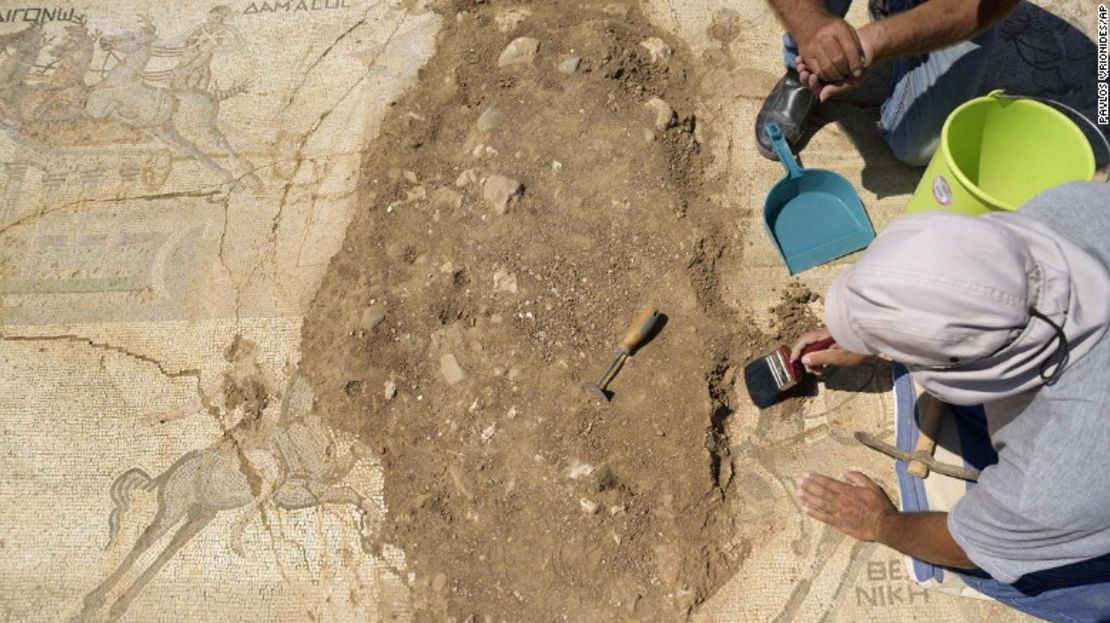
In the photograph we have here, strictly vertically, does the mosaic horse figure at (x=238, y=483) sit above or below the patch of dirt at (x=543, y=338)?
below

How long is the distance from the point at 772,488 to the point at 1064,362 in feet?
3.28

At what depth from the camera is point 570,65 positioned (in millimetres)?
2678

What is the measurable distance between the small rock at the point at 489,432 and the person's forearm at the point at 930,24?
1.53 meters

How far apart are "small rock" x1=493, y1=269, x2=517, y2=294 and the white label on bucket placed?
132 cm

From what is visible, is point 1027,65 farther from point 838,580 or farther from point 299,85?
point 299,85

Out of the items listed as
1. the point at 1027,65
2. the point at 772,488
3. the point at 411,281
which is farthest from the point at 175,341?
the point at 1027,65

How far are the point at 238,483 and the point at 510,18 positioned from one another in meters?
2.03

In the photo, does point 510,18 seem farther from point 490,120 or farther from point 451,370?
point 451,370

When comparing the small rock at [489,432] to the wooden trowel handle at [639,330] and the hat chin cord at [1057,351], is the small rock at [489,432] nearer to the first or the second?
the wooden trowel handle at [639,330]

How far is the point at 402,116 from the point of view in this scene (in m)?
2.79

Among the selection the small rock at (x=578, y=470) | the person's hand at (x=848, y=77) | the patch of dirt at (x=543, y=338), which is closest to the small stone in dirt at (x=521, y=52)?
the patch of dirt at (x=543, y=338)

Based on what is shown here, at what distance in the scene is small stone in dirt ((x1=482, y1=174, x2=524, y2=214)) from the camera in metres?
2.45

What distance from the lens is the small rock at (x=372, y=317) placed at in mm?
2377

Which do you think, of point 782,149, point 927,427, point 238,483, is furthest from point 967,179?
point 238,483
